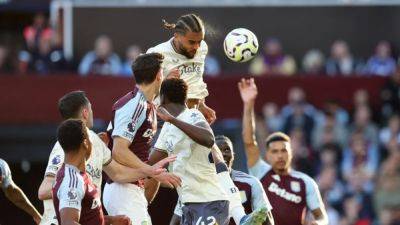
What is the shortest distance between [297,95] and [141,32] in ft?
13.2

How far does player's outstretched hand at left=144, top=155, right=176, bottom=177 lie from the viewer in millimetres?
11789

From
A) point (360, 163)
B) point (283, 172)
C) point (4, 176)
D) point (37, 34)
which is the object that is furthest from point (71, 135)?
point (37, 34)

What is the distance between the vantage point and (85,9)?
24250 millimetres

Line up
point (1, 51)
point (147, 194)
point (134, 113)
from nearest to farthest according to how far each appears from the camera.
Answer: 1. point (134, 113)
2. point (147, 194)
3. point (1, 51)

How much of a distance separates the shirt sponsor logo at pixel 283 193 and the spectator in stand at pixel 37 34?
9584 mm

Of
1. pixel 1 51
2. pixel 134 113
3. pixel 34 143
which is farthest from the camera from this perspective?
pixel 1 51

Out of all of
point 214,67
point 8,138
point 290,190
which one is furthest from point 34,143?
point 290,190

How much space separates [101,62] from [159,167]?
1092 centimetres

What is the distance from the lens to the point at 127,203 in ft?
41.5

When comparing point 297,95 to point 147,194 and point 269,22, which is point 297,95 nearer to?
point 269,22

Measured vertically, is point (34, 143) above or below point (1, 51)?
below

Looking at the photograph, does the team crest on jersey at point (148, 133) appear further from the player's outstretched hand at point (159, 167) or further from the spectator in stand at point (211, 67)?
the spectator in stand at point (211, 67)

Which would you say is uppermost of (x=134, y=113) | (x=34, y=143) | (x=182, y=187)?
(x=134, y=113)

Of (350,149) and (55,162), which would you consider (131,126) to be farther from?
(350,149)
